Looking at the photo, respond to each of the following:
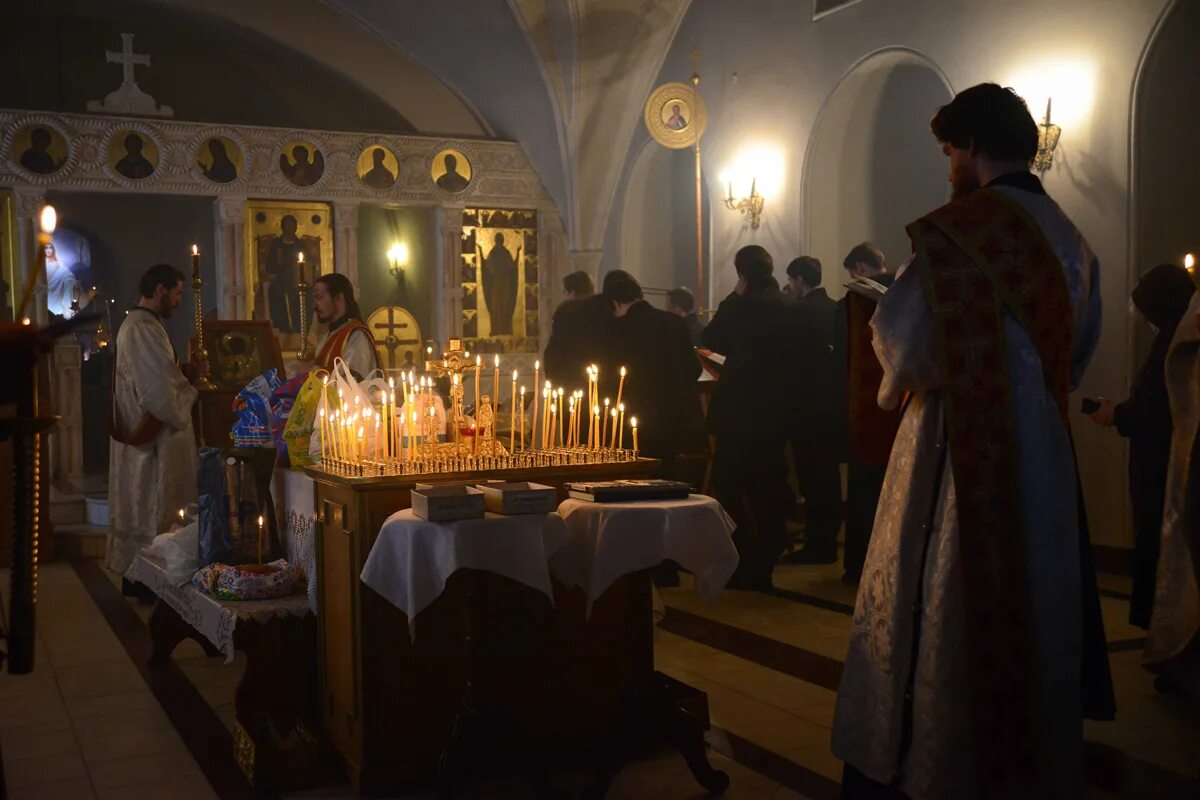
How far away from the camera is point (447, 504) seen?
3334 millimetres

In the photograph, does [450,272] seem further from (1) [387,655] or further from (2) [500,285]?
(1) [387,655]

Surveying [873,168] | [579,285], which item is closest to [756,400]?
[579,285]

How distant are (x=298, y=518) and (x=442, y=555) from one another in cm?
130

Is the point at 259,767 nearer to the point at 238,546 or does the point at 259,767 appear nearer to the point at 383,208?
the point at 238,546

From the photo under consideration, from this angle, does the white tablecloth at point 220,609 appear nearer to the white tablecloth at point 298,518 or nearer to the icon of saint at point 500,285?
the white tablecloth at point 298,518

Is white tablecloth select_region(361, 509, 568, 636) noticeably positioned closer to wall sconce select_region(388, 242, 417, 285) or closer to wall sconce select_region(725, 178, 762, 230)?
wall sconce select_region(725, 178, 762, 230)

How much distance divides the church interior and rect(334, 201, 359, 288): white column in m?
0.07

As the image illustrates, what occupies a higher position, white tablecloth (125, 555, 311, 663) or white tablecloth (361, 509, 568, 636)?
white tablecloth (361, 509, 568, 636)

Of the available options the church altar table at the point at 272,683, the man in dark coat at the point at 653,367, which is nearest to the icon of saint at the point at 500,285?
the man in dark coat at the point at 653,367

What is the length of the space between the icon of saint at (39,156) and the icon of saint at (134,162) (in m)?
0.57

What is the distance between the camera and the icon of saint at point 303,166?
11828mm

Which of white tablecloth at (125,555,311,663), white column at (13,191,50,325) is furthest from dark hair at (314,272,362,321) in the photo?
white column at (13,191,50,325)

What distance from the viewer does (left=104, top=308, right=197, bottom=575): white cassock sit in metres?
6.80

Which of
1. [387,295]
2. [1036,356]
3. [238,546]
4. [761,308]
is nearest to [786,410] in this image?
[761,308]
